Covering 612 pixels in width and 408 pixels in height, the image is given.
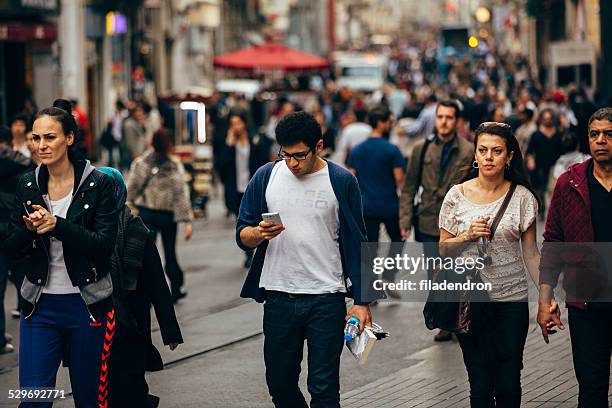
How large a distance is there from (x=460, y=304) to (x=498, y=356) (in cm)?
31

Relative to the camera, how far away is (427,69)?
7519 centimetres

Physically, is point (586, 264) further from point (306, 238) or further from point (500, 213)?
point (306, 238)

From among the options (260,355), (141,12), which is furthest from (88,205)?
(141,12)

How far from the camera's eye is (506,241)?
21.7 feet

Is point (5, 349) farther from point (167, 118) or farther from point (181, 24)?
point (181, 24)

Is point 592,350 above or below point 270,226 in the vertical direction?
below

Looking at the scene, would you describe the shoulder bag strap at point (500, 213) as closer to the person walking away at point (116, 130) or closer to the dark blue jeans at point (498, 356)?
the dark blue jeans at point (498, 356)

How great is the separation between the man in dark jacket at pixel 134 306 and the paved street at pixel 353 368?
186 centimetres

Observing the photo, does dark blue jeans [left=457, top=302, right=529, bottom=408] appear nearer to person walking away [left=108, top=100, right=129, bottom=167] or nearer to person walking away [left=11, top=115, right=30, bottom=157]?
person walking away [left=11, top=115, right=30, bottom=157]

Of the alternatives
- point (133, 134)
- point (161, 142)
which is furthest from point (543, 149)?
point (133, 134)

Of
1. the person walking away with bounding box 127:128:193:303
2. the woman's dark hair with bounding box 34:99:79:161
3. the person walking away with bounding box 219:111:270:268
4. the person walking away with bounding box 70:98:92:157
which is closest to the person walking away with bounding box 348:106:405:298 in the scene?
the person walking away with bounding box 127:128:193:303

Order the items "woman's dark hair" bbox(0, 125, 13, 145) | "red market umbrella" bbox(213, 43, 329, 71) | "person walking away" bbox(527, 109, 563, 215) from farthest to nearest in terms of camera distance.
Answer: "red market umbrella" bbox(213, 43, 329, 71), "person walking away" bbox(527, 109, 563, 215), "woman's dark hair" bbox(0, 125, 13, 145)

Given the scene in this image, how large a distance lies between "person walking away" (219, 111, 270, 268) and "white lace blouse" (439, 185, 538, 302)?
893 cm

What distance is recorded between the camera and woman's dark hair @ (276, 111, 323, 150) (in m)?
6.45
